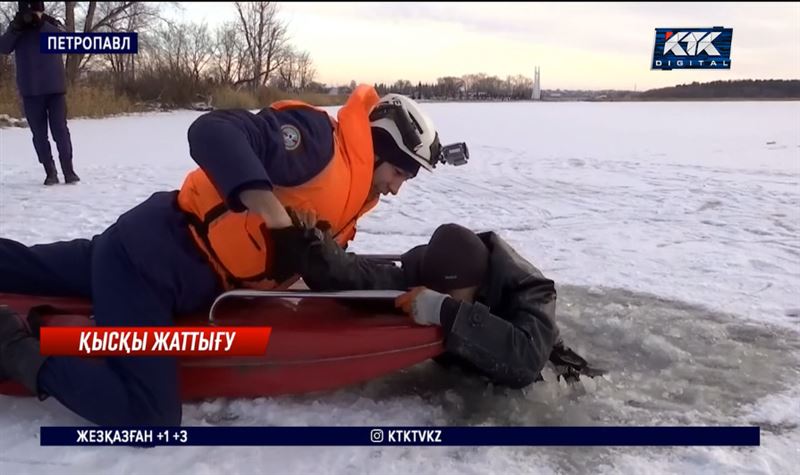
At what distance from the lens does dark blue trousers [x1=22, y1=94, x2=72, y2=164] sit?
21.9 feet

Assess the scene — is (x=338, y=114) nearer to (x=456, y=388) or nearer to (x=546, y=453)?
(x=456, y=388)

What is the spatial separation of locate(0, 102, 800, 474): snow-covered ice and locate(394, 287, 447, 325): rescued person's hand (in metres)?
0.32

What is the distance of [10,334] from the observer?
239 centimetres

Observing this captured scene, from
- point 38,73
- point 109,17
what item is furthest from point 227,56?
point 109,17

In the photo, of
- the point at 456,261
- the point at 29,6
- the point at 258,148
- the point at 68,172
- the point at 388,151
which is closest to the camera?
the point at 258,148

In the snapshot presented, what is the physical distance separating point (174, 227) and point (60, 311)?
0.62m

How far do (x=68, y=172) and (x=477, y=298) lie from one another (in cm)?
579

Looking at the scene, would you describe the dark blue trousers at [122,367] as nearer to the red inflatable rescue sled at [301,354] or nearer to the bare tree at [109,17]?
the red inflatable rescue sled at [301,354]

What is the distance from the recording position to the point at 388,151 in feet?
8.23

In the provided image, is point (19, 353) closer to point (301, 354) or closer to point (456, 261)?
point (301, 354)

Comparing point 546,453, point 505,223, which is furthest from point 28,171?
point 546,453

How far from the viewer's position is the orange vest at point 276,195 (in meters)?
2.32

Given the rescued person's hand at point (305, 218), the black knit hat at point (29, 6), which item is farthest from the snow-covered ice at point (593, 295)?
the black knit hat at point (29, 6)

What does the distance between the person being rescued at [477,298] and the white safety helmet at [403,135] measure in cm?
34
